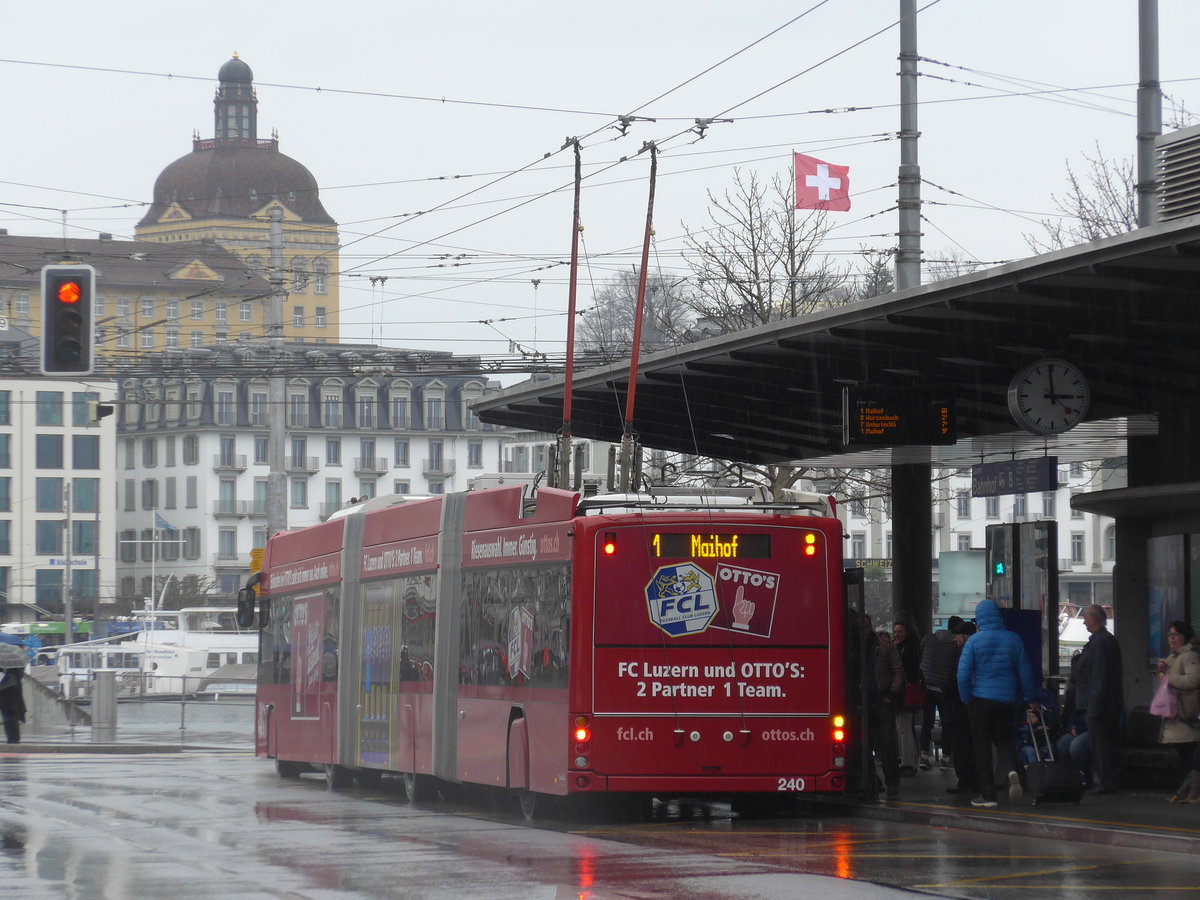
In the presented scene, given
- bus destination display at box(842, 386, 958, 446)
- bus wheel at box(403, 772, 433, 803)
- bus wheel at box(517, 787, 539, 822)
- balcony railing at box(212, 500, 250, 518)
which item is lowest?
bus wheel at box(403, 772, 433, 803)

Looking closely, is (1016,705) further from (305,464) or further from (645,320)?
(305,464)

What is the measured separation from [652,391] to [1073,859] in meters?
9.48

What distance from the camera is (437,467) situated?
4897 inches

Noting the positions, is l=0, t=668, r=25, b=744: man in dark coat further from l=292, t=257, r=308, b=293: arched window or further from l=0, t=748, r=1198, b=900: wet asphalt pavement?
l=292, t=257, r=308, b=293: arched window

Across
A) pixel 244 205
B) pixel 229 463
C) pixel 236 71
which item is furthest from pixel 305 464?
pixel 236 71

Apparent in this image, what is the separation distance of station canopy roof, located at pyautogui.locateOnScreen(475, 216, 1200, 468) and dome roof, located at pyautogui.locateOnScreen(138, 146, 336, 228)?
451 ft

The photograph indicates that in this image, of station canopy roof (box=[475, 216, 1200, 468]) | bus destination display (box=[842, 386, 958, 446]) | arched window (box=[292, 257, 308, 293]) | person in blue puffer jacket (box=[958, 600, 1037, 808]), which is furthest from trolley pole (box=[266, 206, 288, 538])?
person in blue puffer jacket (box=[958, 600, 1037, 808])

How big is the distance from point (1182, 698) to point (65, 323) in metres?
10.9

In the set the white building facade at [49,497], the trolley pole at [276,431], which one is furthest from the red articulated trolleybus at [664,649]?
the white building facade at [49,497]

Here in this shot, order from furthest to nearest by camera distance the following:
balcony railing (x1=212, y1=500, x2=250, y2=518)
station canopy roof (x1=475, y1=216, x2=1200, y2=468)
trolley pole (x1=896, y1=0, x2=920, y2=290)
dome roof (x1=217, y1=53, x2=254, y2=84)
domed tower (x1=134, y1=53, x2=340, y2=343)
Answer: dome roof (x1=217, y1=53, x2=254, y2=84) < domed tower (x1=134, y1=53, x2=340, y2=343) < balcony railing (x1=212, y1=500, x2=250, y2=518) < trolley pole (x1=896, y1=0, x2=920, y2=290) < station canopy roof (x1=475, y1=216, x2=1200, y2=468)

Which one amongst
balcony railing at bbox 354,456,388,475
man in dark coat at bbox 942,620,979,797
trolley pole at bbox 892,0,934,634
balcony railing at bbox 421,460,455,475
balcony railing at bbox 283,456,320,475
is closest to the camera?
man in dark coat at bbox 942,620,979,797

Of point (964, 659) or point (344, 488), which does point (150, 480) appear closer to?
point (344, 488)

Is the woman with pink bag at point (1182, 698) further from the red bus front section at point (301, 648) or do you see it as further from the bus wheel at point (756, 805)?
the red bus front section at point (301, 648)

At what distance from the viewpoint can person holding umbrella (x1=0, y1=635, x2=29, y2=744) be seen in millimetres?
30391
